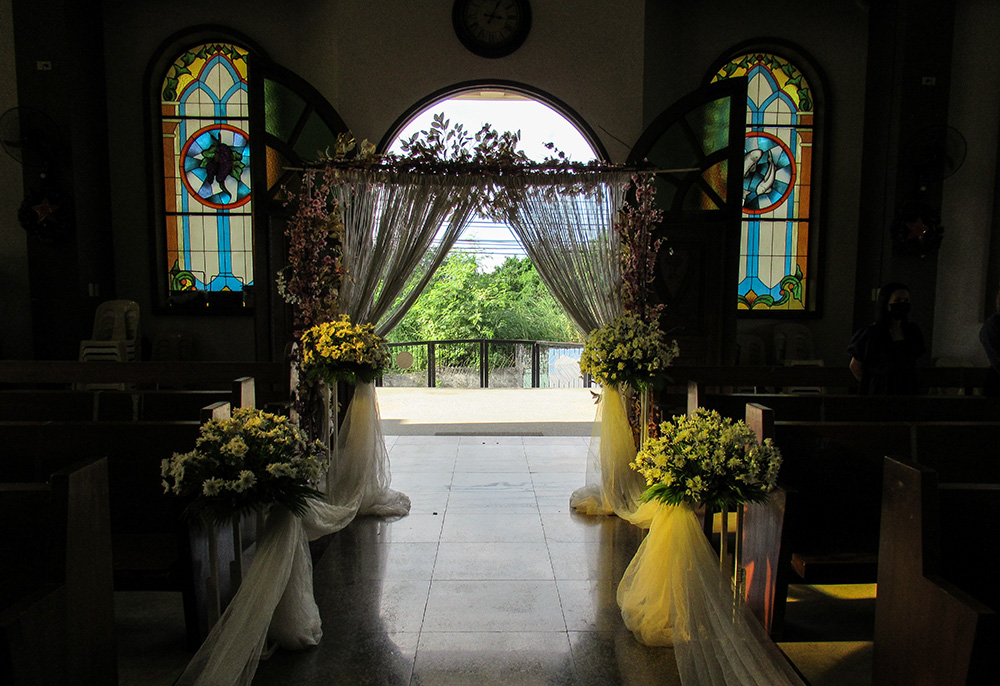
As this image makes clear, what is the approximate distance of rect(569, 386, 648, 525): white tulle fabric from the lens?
3777mm

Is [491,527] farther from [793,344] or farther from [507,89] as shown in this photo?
[793,344]

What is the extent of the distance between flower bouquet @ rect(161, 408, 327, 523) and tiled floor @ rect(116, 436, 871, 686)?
62 cm

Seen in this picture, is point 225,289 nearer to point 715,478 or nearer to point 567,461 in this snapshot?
point 567,461

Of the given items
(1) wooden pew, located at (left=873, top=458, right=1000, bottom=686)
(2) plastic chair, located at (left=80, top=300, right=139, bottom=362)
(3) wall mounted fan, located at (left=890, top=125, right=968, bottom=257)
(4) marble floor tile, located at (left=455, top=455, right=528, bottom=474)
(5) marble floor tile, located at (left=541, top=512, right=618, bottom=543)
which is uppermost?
(3) wall mounted fan, located at (left=890, top=125, right=968, bottom=257)

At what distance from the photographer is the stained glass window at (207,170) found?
20.2ft

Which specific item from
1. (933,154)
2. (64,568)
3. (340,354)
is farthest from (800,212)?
(64,568)

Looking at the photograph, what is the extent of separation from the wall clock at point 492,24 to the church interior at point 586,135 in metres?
0.03

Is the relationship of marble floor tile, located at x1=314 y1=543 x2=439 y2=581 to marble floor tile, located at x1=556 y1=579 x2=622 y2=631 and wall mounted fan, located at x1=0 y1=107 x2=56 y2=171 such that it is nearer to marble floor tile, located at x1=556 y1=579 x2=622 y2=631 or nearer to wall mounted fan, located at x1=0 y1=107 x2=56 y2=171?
marble floor tile, located at x1=556 y1=579 x2=622 y2=631

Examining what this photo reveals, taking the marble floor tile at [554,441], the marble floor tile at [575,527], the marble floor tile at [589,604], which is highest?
the marble floor tile at [554,441]

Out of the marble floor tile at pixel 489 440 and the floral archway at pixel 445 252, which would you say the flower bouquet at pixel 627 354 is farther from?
the marble floor tile at pixel 489 440

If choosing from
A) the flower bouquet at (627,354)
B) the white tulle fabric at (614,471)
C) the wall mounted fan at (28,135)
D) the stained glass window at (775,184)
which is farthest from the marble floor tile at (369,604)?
the wall mounted fan at (28,135)

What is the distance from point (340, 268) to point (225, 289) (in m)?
2.81

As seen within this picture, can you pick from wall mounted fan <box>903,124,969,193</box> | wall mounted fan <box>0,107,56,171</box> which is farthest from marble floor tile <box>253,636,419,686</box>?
wall mounted fan <box>903,124,969,193</box>

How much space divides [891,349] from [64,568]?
3923mm
